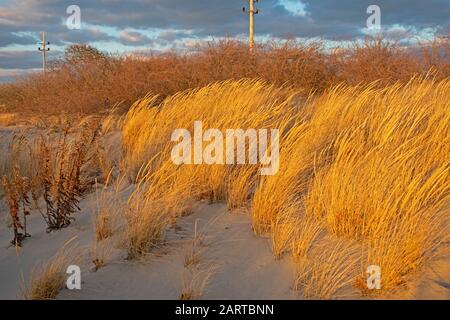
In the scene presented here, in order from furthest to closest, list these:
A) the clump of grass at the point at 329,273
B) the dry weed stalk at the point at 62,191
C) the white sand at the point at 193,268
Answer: the dry weed stalk at the point at 62,191, the white sand at the point at 193,268, the clump of grass at the point at 329,273

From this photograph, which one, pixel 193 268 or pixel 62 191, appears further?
pixel 62 191

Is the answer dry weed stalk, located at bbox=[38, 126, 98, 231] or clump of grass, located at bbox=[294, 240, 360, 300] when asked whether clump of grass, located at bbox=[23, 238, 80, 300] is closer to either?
dry weed stalk, located at bbox=[38, 126, 98, 231]

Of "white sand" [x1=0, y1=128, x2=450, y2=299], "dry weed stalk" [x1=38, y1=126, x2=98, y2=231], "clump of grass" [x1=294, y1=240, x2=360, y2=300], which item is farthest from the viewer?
"dry weed stalk" [x1=38, y1=126, x2=98, y2=231]

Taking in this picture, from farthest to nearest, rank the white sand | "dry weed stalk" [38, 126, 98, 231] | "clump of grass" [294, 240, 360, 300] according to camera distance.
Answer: "dry weed stalk" [38, 126, 98, 231], the white sand, "clump of grass" [294, 240, 360, 300]

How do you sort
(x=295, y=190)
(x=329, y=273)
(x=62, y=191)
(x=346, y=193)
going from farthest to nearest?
(x=62, y=191) < (x=295, y=190) < (x=346, y=193) < (x=329, y=273)

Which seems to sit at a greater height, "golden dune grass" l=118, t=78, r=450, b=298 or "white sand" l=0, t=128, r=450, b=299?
"golden dune grass" l=118, t=78, r=450, b=298

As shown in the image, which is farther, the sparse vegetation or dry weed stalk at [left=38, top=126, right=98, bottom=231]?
dry weed stalk at [left=38, top=126, right=98, bottom=231]

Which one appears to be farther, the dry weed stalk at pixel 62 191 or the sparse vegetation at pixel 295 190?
the dry weed stalk at pixel 62 191

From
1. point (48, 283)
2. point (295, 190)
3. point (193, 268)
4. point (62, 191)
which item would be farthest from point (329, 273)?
point (62, 191)

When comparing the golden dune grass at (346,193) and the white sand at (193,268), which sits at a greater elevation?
the golden dune grass at (346,193)

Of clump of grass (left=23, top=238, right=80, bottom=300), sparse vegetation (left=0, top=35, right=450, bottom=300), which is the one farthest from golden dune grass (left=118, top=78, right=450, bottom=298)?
clump of grass (left=23, top=238, right=80, bottom=300)

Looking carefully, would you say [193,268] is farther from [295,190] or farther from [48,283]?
[295,190]

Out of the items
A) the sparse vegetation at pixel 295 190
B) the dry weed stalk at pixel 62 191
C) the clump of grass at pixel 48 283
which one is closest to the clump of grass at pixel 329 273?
the sparse vegetation at pixel 295 190

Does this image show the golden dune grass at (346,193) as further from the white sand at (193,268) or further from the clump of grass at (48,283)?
the clump of grass at (48,283)
